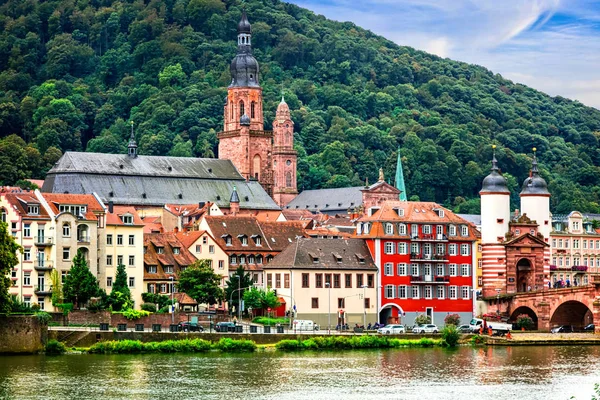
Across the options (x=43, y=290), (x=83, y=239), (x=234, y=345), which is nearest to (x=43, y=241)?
(x=83, y=239)

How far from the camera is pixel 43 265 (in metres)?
132

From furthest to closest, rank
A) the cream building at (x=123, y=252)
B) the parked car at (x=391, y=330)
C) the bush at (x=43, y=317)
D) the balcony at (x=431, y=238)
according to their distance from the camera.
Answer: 1. the balcony at (x=431, y=238)
2. the cream building at (x=123, y=252)
3. the parked car at (x=391, y=330)
4. the bush at (x=43, y=317)

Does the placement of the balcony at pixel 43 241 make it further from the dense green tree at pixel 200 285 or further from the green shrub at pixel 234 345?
the green shrub at pixel 234 345

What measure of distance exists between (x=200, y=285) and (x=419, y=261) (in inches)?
840

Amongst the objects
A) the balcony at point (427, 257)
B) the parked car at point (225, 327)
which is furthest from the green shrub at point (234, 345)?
the balcony at point (427, 257)

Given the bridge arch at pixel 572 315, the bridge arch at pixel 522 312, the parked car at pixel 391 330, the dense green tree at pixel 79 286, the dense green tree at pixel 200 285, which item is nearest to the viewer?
the dense green tree at pixel 79 286

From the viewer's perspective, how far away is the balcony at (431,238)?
148375mm

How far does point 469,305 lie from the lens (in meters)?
150

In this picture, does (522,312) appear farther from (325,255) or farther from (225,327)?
(225,327)

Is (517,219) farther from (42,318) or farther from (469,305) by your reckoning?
(42,318)

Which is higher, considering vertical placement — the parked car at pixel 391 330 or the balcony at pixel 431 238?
the balcony at pixel 431 238

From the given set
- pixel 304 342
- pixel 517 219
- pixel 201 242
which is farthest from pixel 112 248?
pixel 517 219

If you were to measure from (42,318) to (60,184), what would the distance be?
8243 cm

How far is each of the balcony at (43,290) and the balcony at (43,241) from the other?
3.49 m
